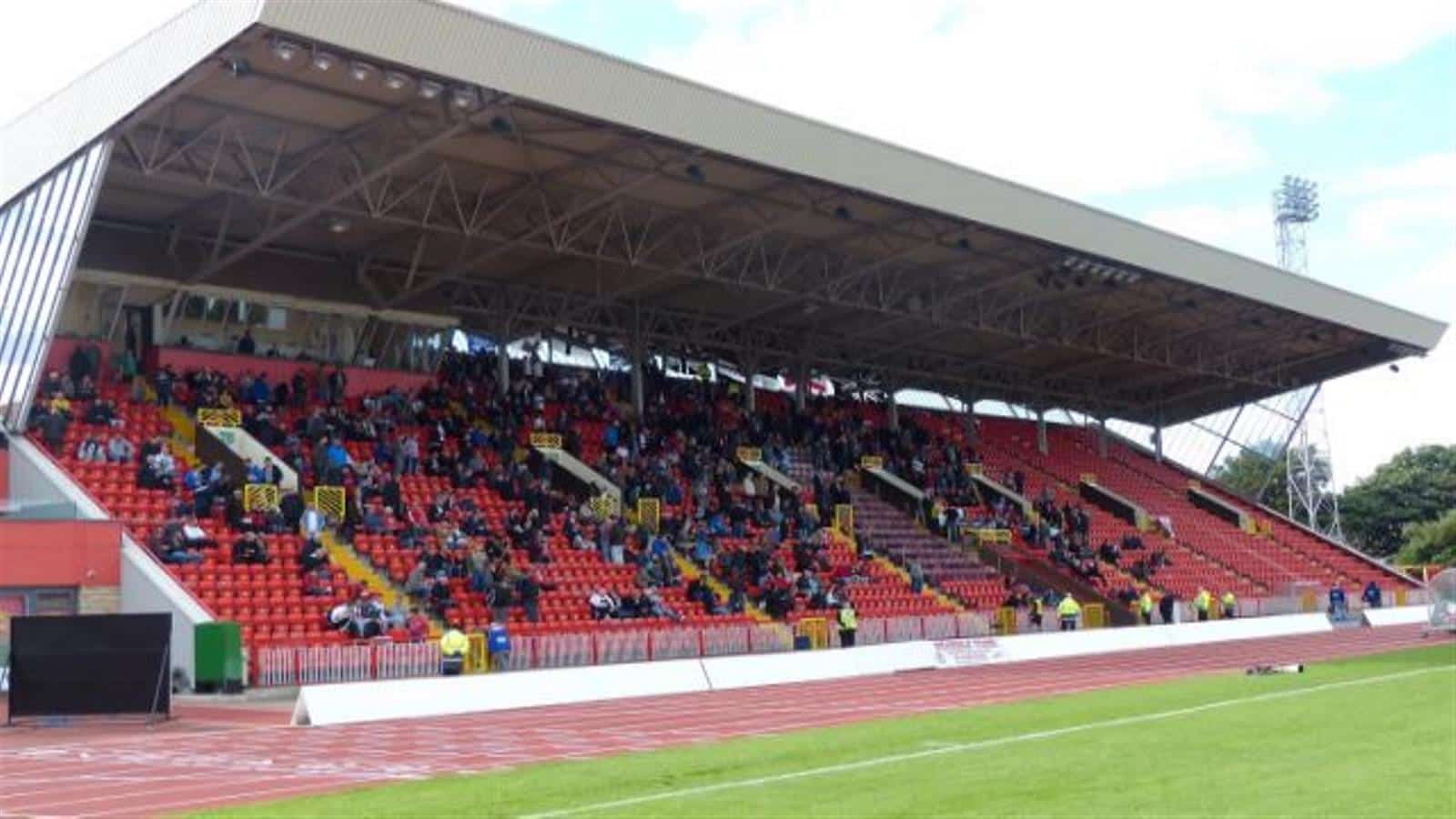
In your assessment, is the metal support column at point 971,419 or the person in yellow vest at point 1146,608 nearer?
the person in yellow vest at point 1146,608

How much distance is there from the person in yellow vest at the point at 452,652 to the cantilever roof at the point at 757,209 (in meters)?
9.32

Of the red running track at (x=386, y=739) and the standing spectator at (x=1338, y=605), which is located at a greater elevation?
the standing spectator at (x=1338, y=605)

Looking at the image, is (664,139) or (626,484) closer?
(664,139)

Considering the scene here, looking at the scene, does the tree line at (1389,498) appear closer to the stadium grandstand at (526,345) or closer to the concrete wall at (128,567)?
the stadium grandstand at (526,345)

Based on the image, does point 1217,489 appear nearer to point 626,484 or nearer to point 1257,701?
point 626,484

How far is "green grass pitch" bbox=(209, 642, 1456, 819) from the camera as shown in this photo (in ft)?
37.7

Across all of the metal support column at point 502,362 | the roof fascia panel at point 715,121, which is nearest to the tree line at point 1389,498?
the roof fascia panel at point 715,121

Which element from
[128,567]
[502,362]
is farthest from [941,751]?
[502,362]

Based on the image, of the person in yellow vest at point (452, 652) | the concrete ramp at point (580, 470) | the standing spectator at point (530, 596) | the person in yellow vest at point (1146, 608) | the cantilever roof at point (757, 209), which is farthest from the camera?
the person in yellow vest at point (1146, 608)

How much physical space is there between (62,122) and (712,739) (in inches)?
783

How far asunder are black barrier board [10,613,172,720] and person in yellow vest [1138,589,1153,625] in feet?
Answer: 101

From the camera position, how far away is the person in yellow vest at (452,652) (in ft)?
90.1

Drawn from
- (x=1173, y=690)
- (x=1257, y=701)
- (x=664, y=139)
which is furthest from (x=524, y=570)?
(x=1257, y=701)

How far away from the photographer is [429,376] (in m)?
42.9
